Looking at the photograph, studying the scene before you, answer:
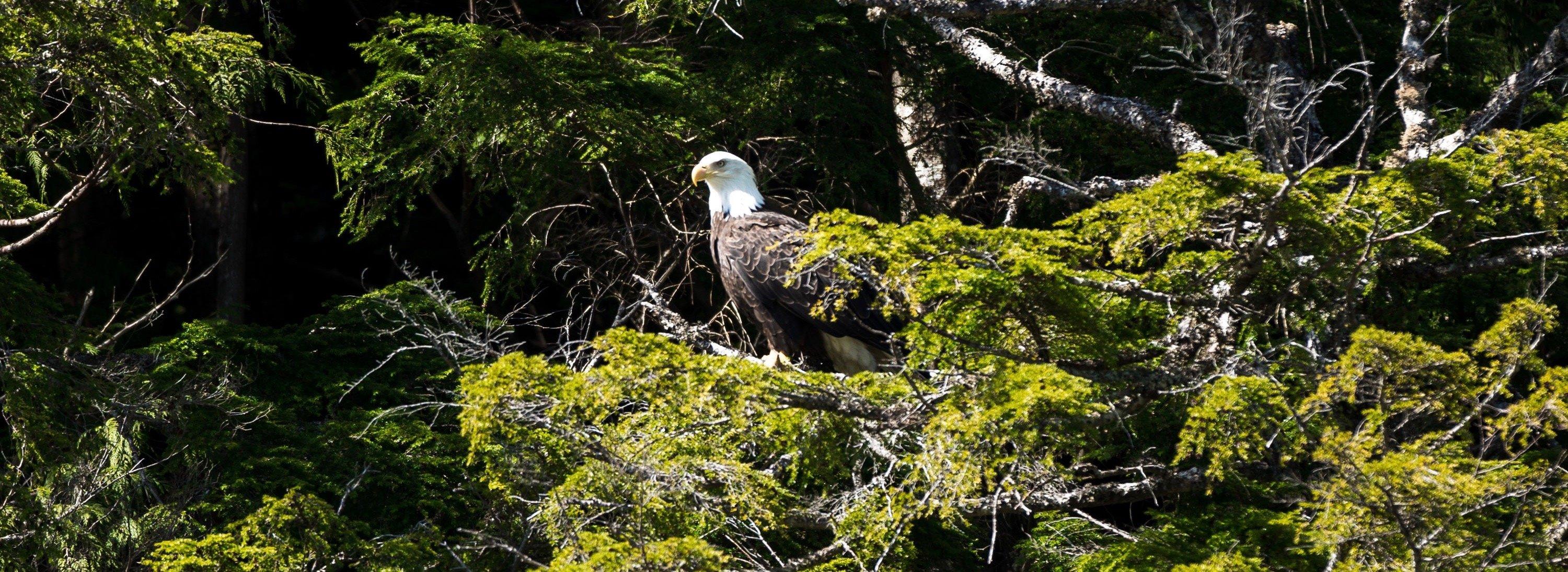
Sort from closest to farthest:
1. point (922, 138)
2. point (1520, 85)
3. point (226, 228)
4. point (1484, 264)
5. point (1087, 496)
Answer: point (1484, 264)
point (1087, 496)
point (1520, 85)
point (922, 138)
point (226, 228)

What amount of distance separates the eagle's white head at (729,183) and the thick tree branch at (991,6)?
35.0 inches

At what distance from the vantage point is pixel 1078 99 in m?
5.92

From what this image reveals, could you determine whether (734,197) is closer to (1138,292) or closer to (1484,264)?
(1138,292)

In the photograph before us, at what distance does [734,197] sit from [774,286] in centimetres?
52

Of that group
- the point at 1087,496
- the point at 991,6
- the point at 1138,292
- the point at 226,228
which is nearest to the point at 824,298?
the point at 1138,292

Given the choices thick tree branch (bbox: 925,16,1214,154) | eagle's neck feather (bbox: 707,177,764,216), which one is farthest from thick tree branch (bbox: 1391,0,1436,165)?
eagle's neck feather (bbox: 707,177,764,216)

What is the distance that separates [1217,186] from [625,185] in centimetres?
412

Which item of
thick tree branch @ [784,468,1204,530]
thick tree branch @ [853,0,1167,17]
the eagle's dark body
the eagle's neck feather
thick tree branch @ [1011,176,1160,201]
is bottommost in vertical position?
thick tree branch @ [784,468,1204,530]

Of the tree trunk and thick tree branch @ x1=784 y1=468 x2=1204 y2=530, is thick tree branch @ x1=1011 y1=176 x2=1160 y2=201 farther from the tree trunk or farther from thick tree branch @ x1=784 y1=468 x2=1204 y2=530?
the tree trunk

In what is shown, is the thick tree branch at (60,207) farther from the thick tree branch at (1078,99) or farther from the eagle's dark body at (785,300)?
the thick tree branch at (1078,99)

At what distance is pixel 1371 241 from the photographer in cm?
391

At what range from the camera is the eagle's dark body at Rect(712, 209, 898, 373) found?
233 inches

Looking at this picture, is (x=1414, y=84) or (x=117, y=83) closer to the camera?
(x=1414, y=84)

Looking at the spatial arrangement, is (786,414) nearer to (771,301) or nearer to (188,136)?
(771,301)
